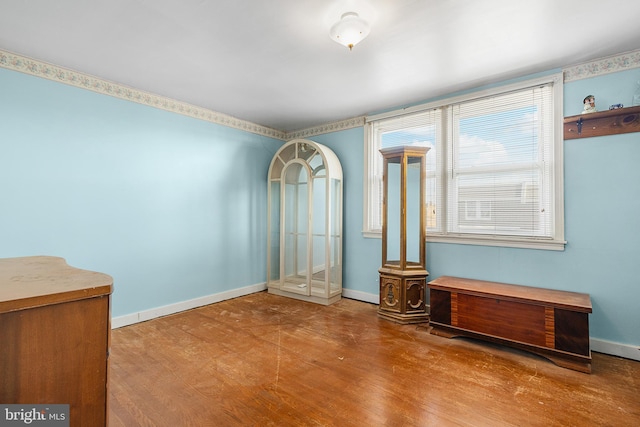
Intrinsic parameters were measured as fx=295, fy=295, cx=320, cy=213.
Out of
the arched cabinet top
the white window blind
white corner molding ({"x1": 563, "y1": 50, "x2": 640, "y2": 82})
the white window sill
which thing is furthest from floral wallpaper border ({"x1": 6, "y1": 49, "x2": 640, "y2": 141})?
the white window sill

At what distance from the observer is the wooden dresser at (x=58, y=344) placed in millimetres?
795

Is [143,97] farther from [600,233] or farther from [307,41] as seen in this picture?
[600,233]

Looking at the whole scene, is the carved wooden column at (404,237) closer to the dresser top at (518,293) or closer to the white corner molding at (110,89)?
the dresser top at (518,293)

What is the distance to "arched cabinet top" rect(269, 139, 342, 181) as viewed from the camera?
4.18 m

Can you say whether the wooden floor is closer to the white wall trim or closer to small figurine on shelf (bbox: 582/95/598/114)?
small figurine on shelf (bbox: 582/95/598/114)

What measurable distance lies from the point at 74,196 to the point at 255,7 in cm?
255

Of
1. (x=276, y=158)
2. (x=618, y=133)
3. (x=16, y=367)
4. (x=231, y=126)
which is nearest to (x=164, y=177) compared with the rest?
(x=231, y=126)

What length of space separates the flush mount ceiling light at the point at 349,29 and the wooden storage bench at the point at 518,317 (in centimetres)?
242

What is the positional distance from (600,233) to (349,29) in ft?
9.35

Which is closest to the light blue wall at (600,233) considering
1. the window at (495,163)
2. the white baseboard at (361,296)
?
the window at (495,163)

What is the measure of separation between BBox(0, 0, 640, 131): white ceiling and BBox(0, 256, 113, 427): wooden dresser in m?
1.97

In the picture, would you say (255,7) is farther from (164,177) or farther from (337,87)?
(164,177)


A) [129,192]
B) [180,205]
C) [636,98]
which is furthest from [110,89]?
[636,98]

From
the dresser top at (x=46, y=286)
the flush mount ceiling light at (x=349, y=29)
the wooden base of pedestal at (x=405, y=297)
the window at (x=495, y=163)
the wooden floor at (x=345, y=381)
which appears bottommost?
the wooden floor at (x=345, y=381)
